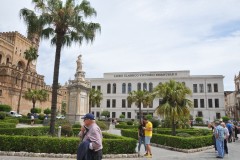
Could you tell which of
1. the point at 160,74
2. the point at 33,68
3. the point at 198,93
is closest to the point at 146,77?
the point at 160,74

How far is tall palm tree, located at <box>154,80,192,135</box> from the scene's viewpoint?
54.0ft

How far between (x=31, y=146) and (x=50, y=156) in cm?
109

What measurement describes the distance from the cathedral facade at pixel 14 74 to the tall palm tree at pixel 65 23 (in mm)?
41962

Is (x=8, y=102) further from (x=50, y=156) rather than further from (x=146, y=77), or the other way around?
(x=50, y=156)

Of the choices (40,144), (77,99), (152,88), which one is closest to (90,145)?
(40,144)

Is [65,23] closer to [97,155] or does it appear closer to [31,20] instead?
[31,20]

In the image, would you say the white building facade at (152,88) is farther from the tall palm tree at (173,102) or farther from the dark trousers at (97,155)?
the dark trousers at (97,155)

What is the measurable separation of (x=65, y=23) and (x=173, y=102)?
10.0m

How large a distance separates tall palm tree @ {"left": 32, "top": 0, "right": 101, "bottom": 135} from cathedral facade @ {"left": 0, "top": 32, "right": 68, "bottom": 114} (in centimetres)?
4196

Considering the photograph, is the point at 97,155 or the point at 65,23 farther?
the point at 65,23

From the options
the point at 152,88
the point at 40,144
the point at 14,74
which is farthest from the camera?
the point at 14,74

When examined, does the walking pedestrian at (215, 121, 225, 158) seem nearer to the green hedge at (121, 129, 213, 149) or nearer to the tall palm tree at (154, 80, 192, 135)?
the green hedge at (121, 129, 213, 149)

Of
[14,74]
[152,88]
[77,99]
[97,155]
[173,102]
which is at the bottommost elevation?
[97,155]

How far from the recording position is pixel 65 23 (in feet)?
52.5
